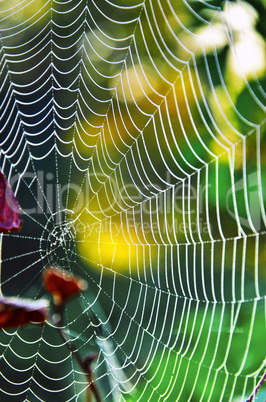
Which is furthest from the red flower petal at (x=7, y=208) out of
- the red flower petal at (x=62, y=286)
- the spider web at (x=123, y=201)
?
the spider web at (x=123, y=201)

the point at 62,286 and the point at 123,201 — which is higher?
the point at 123,201

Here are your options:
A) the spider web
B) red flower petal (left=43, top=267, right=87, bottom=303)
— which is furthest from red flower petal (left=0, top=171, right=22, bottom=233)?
the spider web

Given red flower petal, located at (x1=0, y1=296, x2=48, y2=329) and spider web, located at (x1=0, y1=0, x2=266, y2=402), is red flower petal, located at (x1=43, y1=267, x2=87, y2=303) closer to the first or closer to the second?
red flower petal, located at (x1=0, y1=296, x2=48, y2=329)

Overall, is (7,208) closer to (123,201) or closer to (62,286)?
(62,286)

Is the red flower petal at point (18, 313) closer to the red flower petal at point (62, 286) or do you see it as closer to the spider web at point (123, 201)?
the red flower petal at point (62, 286)

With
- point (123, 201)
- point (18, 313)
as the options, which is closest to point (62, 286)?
point (18, 313)

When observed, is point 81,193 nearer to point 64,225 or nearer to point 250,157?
point 64,225

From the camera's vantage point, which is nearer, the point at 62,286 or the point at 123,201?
the point at 62,286
